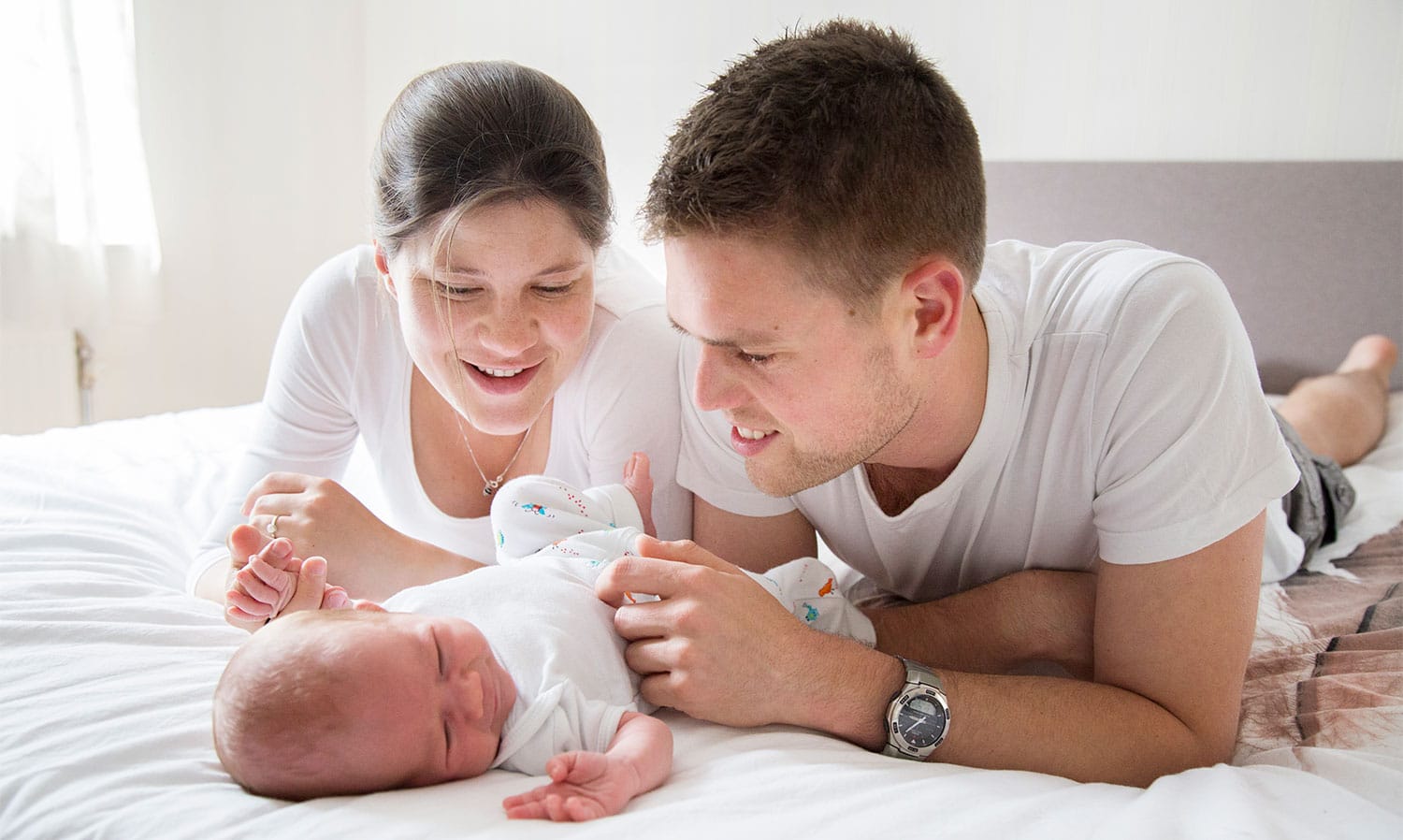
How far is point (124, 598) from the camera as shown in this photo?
1399 millimetres

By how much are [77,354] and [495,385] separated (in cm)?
231

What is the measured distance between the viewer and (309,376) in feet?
5.77

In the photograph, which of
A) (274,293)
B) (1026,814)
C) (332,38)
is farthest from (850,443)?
(332,38)

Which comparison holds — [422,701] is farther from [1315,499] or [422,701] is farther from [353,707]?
[1315,499]

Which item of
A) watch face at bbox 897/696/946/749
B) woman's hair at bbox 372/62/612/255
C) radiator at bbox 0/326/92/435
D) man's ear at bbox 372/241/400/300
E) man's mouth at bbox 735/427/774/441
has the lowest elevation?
radiator at bbox 0/326/92/435

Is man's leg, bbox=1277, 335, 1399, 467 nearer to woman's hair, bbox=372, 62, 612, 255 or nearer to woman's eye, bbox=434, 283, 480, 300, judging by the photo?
woman's hair, bbox=372, 62, 612, 255

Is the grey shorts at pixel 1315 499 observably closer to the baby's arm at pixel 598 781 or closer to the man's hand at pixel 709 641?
the man's hand at pixel 709 641

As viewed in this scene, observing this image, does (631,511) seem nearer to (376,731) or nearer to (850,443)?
(850,443)

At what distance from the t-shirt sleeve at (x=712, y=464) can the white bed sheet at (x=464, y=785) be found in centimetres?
42

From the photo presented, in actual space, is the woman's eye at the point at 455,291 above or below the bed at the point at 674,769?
above

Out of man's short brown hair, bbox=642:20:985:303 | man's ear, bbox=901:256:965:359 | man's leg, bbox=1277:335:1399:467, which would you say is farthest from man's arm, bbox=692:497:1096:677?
man's leg, bbox=1277:335:1399:467

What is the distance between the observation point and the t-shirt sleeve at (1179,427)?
3.95 feet

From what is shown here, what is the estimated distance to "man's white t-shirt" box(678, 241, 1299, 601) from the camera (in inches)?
48.0

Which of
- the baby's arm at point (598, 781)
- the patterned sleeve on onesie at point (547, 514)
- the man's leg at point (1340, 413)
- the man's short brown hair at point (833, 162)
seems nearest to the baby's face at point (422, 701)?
the baby's arm at point (598, 781)
